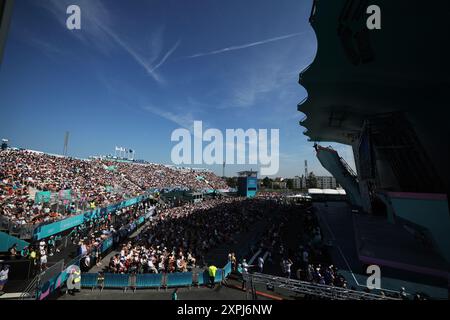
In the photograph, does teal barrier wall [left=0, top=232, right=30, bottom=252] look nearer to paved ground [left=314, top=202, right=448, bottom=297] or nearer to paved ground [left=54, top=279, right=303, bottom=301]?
paved ground [left=54, top=279, right=303, bottom=301]

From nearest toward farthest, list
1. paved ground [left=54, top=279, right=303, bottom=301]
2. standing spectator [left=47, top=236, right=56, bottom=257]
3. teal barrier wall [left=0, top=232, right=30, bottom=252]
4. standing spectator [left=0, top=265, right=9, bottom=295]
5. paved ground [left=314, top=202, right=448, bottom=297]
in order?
standing spectator [left=0, top=265, right=9, bottom=295], paved ground [left=54, top=279, right=303, bottom=301], paved ground [left=314, top=202, right=448, bottom=297], teal barrier wall [left=0, top=232, right=30, bottom=252], standing spectator [left=47, top=236, right=56, bottom=257]

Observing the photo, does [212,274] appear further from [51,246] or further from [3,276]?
Answer: [51,246]

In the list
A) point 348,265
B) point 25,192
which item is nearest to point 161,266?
point 348,265

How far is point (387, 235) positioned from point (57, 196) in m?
26.1

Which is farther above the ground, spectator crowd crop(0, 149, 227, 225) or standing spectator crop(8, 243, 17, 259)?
spectator crowd crop(0, 149, 227, 225)

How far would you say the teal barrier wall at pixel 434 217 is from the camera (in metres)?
10.6

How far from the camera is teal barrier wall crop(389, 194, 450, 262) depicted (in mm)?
10555

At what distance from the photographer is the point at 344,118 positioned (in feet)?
76.6

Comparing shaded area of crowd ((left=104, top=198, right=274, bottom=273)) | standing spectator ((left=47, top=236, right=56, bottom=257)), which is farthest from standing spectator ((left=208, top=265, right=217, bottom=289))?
standing spectator ((left=47, top=236, right=56, bottom=257))

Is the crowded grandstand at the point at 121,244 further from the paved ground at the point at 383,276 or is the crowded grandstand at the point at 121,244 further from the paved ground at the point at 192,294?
the paved ground at the point at 383,276

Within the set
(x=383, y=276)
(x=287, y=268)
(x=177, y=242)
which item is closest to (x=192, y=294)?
(x=287, y=268)

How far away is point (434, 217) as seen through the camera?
11055 millimetres

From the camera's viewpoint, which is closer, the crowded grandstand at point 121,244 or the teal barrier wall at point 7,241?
the crowded grandstand at point 121,244

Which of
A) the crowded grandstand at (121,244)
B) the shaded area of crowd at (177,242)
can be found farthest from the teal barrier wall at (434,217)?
the shaded area of crowd at (177,242)
